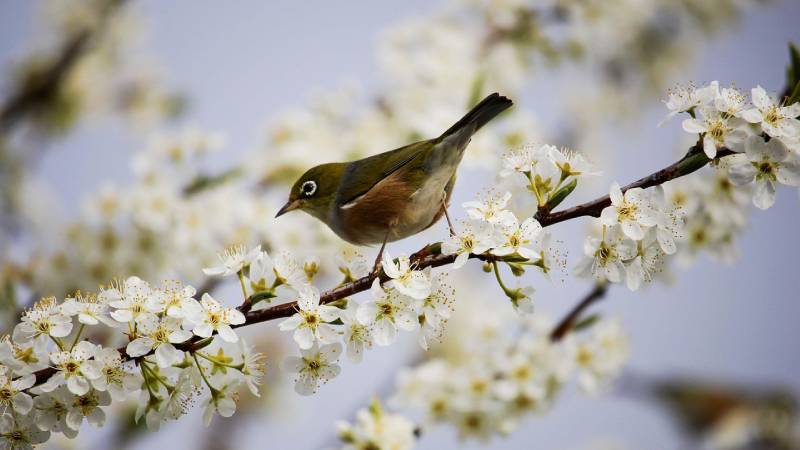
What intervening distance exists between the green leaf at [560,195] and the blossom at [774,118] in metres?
0.55

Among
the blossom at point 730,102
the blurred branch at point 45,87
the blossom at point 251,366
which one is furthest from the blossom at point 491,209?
the blurred branch at point 45,87

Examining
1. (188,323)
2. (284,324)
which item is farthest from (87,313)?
(284,324)

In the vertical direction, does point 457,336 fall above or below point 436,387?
below

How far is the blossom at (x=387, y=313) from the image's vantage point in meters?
2.13

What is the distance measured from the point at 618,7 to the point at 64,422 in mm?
5353

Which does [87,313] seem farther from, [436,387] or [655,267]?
[436,387]

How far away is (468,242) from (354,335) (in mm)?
475

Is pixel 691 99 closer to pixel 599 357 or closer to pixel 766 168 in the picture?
pixel 766 168

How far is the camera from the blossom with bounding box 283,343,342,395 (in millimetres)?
2307

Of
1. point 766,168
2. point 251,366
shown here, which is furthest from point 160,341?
point 766,168

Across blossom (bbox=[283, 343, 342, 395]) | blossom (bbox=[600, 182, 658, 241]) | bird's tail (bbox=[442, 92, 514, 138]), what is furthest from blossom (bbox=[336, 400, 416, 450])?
blossom (bbox=[600, 182, 658, 241])

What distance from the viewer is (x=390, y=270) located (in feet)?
6.96

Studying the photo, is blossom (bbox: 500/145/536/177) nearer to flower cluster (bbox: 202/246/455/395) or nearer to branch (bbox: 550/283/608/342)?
flower cluster (bbox: 202/246/455/395)

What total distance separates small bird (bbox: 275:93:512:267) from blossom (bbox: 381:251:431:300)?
65cm
